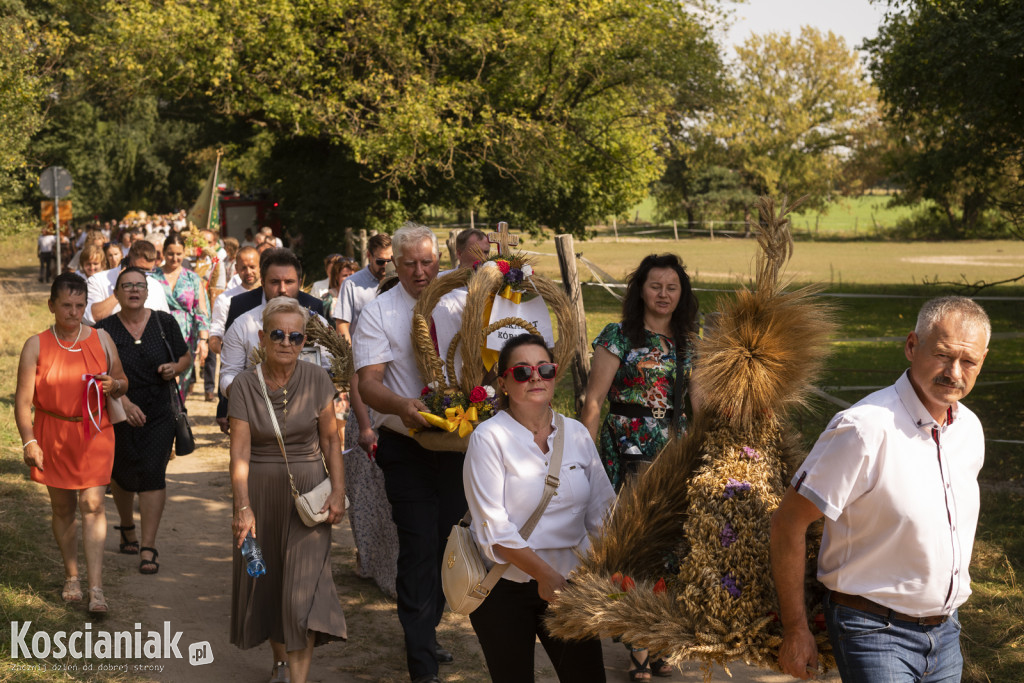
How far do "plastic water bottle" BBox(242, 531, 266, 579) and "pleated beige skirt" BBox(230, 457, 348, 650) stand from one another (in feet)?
0.58

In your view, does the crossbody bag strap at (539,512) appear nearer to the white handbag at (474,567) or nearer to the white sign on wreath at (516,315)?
the white handbag at (474,567)

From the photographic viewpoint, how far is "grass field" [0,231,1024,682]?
18.1 ft

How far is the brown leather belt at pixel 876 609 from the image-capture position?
8.95 ft

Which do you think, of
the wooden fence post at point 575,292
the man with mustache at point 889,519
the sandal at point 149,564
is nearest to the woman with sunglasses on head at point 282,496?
the sandal at point 149,564

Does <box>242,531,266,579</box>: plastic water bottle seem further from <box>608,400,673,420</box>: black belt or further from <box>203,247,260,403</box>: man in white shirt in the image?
<box>203,247,260,403</box>: man in white shirt

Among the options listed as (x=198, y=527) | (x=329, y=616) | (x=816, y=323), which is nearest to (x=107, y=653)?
(x=329, y=616)

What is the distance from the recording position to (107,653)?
5375 mm

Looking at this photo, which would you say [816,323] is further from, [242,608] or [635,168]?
[635,168]

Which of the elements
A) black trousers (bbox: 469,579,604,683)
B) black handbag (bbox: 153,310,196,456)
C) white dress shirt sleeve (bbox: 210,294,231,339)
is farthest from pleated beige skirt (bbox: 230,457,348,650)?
white dress shirt sleeve (bbox: 210,294,231,339)

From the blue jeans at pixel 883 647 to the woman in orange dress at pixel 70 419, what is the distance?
437 centimetres

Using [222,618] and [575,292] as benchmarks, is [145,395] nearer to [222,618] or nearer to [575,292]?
[222,618]

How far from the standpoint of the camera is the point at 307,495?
15.5 ft

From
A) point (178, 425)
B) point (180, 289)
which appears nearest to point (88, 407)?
point (178, 425)

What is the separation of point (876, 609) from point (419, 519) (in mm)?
2674
